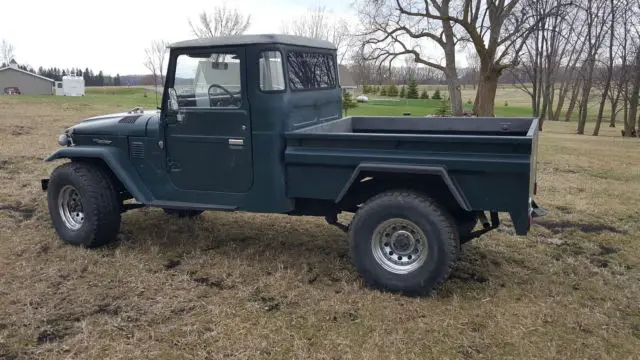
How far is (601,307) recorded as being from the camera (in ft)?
13.1

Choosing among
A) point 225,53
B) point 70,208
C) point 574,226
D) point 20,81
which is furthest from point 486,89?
point 20,81

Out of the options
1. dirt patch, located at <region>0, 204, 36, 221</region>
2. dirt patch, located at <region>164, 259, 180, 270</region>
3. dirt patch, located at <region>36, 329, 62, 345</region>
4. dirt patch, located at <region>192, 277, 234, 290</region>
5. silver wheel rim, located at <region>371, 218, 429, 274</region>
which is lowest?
dirt patch, located at <region>36, 329, 62, 345</region>

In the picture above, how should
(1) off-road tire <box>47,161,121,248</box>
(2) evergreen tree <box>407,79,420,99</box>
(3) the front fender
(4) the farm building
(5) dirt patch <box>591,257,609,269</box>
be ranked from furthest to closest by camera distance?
(4) the farm building
(2) evergreen tree <box>407,79,420,99</box>
(1) off-road tire <box>47,161,121,248</box>
(3) the front fender
(5) dirt patch <box>591,257,609,269</box>

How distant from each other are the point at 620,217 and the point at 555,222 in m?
0.96

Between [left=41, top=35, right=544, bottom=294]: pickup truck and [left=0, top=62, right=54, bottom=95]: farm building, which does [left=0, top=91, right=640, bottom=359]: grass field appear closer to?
[left=41, top=35, right=544, bottom=294]: pickup truck

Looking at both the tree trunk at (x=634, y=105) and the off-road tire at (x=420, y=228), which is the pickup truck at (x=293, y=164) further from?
the tree trunk at (x=634, y=105)

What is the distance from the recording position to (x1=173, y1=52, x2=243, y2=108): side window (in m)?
4.61

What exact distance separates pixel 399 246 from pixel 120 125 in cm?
297

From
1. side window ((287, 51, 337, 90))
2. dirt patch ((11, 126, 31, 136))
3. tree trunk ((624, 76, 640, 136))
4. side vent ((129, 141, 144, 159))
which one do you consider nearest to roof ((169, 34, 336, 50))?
side window ((287, 51, 337, 90))

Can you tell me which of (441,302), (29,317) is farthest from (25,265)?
(441,302)

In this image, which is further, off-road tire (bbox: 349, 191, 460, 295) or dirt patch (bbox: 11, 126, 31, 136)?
dirt patch (bbox: 11, 126, 31, 136)

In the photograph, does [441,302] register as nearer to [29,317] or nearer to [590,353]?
[590,353]

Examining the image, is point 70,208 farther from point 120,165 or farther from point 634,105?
point 634,105

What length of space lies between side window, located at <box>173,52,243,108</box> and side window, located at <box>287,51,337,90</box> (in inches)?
19.6
